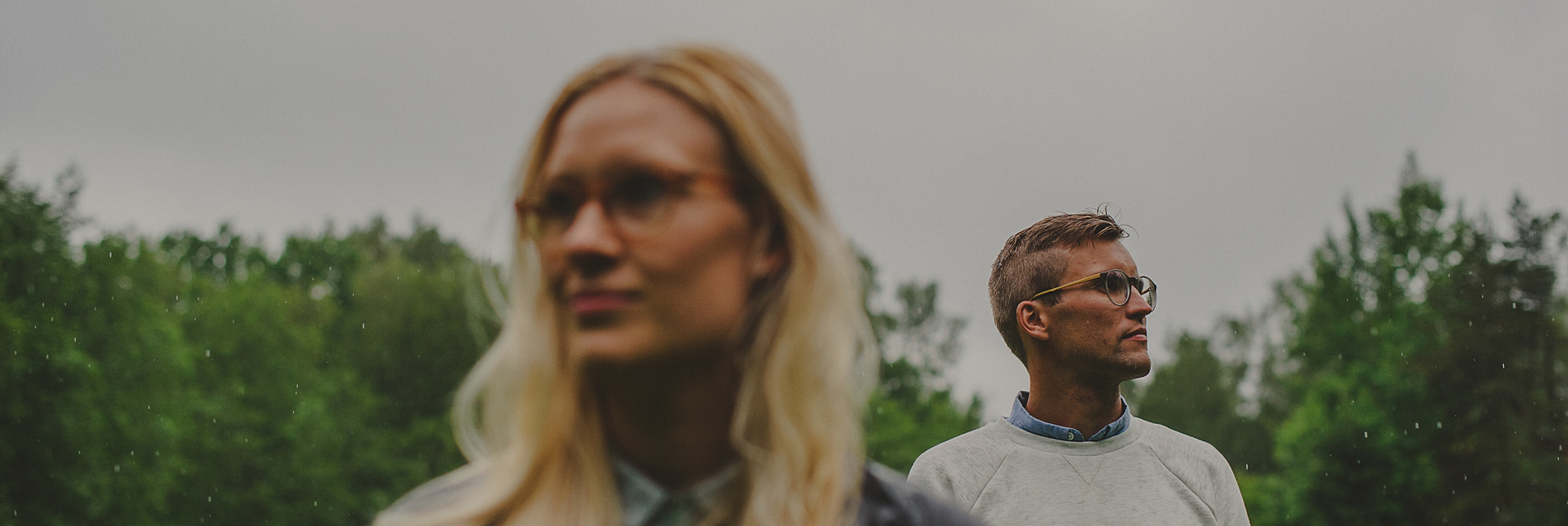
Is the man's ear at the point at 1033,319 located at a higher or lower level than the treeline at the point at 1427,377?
higher

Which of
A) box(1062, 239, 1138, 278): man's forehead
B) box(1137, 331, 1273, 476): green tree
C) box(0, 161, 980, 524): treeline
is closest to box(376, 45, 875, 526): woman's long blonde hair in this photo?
box(1062, 239, 1138, 278): man's forehead

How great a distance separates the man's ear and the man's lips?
2864 mm

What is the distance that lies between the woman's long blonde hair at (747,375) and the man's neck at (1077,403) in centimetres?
251

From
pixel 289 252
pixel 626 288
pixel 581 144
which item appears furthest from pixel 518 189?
pixel 289 252

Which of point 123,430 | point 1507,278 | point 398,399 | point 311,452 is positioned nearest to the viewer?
point 123,430

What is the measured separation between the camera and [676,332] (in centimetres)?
153

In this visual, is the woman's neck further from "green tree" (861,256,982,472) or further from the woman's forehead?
"green tree" (861,256,982,472)

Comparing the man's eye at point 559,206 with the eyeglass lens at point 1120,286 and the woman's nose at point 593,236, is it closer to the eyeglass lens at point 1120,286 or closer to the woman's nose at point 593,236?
the woman's nose at point 593,236

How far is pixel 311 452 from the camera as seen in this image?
40.0m

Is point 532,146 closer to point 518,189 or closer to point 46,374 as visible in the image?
point 518,189

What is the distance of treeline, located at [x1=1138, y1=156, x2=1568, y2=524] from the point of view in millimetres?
29734

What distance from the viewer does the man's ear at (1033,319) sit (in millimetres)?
4148

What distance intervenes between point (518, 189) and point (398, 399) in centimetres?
4581

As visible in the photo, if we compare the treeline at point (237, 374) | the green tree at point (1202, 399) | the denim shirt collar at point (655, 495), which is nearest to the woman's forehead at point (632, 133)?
the denim shirt collar at point (655, 495)
